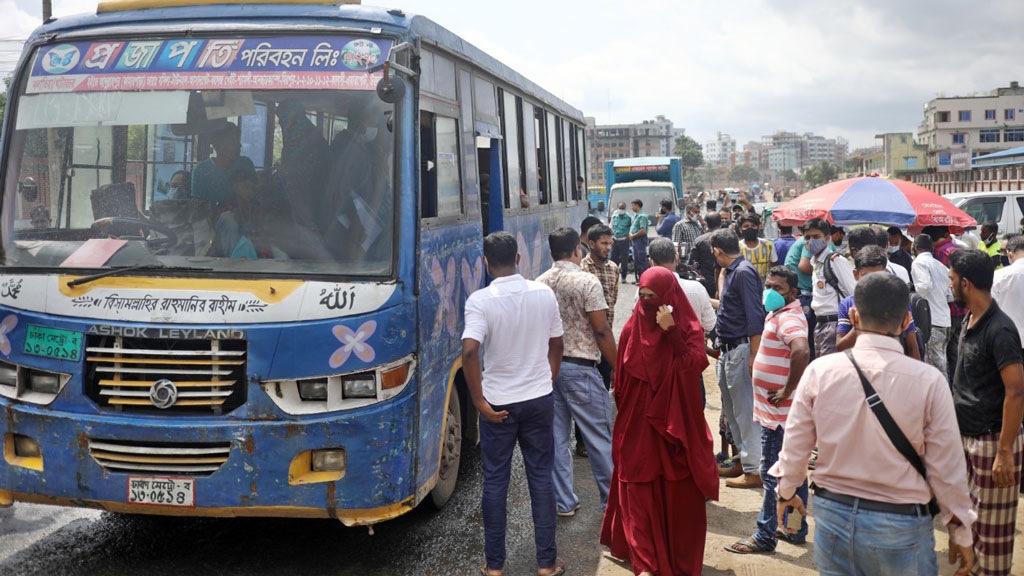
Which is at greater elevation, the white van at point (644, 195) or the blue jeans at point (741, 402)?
the white van at point (644, 195)

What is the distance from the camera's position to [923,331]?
6.03 meters

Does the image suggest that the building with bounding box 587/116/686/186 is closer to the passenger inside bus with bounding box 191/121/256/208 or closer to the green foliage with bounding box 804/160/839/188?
the green foliage with bounding box 804/160/839/188

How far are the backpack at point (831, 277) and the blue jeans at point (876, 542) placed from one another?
4.59m

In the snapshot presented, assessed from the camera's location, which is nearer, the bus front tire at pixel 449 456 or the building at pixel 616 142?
the bus front tire at pixel 449 456

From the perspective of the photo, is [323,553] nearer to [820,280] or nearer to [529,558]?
[529,558]

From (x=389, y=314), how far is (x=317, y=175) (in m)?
0.91

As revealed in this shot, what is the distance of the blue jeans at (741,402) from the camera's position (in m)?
6.48

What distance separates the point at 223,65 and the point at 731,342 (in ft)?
12.7

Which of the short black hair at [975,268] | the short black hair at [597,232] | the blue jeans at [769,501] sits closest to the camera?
the short black hair at [975,268]

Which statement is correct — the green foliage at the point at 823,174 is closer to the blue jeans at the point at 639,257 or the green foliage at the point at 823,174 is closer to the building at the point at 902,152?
the building at the point at 902,152

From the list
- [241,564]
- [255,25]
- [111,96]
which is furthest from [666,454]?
[111,96]

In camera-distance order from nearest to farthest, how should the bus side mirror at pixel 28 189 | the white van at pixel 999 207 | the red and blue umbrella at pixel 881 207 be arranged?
the bus side mirror at pixel 28 189
the red and blue umbrella at pixel 881 207
the white van at pixel 999 207

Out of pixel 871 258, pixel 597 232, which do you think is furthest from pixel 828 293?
pixel 871 258

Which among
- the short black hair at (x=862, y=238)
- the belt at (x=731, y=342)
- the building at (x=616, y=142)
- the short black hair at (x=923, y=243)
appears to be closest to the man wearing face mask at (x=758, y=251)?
the short black hair at (x=923, y=243)
